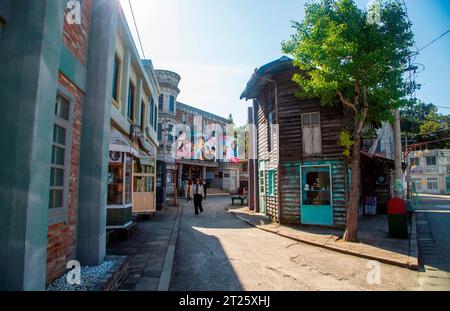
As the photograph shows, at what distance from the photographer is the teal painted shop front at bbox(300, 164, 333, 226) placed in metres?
11.3

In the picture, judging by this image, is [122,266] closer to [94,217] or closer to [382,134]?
[94,217]

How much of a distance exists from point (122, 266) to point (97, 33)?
170 inches

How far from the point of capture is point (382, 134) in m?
23.1

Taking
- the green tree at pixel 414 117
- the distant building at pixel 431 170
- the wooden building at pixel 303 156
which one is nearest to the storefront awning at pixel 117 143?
the wooden building at pixel 303 156

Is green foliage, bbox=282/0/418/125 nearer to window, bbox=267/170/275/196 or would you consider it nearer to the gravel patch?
window, bbox=267/170/275/196

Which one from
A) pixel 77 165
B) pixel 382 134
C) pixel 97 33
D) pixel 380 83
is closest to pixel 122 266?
pixel 77 165

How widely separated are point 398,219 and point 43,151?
9.75 metres

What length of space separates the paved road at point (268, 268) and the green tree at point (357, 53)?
228 cm

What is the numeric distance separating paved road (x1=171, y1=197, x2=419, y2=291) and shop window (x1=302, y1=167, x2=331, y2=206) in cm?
303

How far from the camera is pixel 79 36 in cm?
488

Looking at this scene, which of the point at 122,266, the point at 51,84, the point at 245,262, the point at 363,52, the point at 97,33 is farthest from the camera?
the point at 363,52

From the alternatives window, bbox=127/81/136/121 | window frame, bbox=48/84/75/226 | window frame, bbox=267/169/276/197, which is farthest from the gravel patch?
window frame, bbox=267/169/276/197

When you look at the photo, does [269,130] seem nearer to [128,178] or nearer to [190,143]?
[128,178]

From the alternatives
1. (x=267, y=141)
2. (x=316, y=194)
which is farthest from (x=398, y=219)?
(x=267, y=141)
